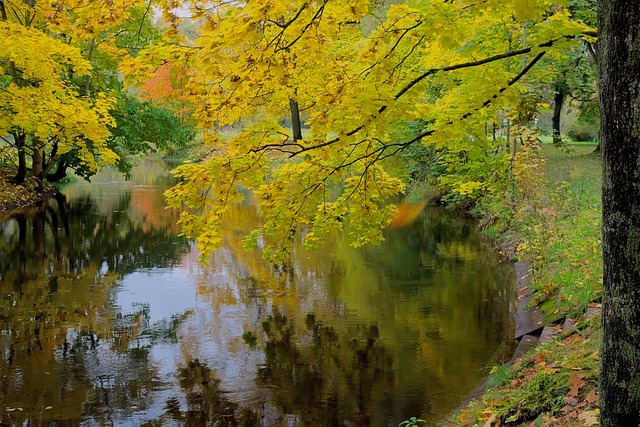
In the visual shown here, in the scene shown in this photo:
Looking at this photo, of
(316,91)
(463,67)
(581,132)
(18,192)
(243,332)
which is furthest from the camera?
(581,132)

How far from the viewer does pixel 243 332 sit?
31.1 ft

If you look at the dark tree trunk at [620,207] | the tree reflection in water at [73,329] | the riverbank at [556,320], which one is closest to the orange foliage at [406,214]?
the riverbank at [556,320]

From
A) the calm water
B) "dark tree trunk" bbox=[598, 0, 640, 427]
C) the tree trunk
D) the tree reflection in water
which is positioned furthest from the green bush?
"dark tree trunk" bbox=[598, 0, 640, 427]

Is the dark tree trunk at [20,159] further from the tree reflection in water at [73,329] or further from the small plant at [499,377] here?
the small plant at [499,377]

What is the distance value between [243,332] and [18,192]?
58.4 ft

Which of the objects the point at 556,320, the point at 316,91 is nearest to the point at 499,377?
the point at 556,320

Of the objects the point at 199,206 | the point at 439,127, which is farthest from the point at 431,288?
the point at 199,206

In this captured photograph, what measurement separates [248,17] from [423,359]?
5.19 meters

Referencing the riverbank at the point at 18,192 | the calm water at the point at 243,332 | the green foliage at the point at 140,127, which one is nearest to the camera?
the calm water at the point at 243,332

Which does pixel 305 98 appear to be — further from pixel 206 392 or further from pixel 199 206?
pixel 206 392

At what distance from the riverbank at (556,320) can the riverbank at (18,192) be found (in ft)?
55.7

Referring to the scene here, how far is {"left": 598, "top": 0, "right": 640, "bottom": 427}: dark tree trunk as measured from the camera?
3074mm

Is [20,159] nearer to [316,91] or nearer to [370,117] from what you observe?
[316,91]

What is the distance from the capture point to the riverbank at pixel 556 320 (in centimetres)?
496
